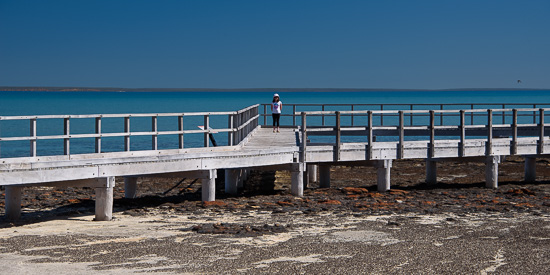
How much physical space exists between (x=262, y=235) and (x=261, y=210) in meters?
4.38

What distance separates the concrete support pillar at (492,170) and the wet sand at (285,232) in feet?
2.09

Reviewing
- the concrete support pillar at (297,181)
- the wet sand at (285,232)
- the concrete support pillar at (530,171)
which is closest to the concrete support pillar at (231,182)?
the wet sand at (285,232)

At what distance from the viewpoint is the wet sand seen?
1360cm

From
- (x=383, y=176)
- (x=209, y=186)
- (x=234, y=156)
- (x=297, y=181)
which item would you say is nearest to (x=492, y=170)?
(x=383, y=176)

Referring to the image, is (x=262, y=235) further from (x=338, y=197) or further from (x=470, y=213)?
(x=338, y=197)

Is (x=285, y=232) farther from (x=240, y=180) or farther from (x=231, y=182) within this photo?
(x=240, y=180)

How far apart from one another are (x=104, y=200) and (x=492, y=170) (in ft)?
42.7

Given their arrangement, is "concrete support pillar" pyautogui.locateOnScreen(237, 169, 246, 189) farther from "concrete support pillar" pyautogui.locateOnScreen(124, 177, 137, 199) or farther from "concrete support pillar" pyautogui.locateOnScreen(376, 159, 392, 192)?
"concrete support pillar" pyautogui.locateOnScreen(376, 159, 392, 192)

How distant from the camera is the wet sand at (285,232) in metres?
13.6

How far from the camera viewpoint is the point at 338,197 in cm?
2373

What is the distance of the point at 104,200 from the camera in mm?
18906

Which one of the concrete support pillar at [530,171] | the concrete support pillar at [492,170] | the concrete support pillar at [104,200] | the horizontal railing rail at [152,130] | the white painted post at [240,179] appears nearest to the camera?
the horizontal railing rail at [152,130]

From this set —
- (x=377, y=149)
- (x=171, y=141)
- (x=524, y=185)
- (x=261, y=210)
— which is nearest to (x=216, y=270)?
(x=261, y=210)

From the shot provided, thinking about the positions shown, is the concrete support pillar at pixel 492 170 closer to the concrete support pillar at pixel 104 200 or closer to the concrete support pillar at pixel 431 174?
the concrete support pillar at pixel 431 174
